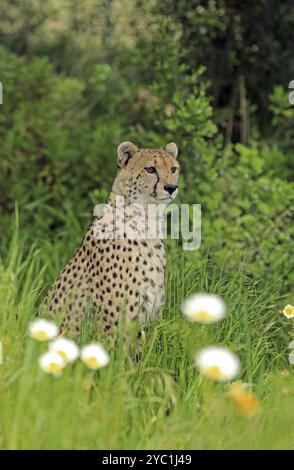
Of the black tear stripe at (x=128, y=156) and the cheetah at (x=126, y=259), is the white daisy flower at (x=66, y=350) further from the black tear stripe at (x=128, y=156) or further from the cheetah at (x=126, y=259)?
the black tear stripe at (x=128, y=156)

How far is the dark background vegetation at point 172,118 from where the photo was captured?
22.4ft

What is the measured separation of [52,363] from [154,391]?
3.12 ft

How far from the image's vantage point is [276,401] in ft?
13.7

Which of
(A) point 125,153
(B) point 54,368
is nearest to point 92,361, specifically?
(B) point 54,368

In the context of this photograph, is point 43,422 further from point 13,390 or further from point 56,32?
point 56,32

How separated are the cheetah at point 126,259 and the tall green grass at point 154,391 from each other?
6.1 inches

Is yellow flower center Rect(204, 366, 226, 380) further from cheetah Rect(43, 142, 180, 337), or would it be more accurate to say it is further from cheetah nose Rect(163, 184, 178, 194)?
cheetah nose Rect(163, 184, 178, 194)

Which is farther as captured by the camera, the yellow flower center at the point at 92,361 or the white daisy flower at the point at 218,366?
the yellow flower center at the point at 92,361

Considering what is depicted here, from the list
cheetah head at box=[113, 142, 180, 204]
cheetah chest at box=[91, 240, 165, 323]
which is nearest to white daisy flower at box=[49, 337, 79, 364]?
cheetah chest at box=[91, 240, 165, 323]

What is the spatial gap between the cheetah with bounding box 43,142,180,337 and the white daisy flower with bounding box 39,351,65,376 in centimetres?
107

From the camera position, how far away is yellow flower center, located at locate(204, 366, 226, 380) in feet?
10.6

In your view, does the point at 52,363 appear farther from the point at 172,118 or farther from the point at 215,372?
the point at 172,118

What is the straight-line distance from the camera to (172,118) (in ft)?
24.2

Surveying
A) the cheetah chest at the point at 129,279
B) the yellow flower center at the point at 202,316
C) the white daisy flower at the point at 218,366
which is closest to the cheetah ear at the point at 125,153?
the cheetah chest at the point at 129,279
